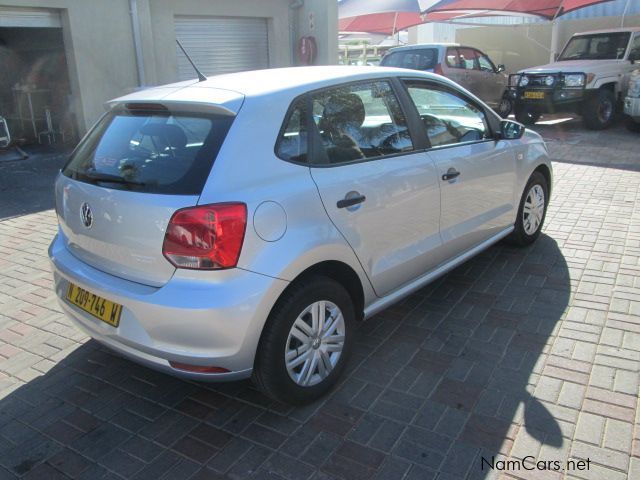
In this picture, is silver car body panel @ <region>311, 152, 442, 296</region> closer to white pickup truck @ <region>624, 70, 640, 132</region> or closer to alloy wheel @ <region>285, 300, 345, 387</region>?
alloy wheel @ <region>285, 300, 345, 387</region>

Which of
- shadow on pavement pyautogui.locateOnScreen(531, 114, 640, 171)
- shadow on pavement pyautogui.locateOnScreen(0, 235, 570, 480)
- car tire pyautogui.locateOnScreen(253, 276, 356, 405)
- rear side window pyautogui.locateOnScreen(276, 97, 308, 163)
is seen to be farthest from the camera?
shadow on pavement pyautogui.locateOnScreen(531, 114, 640, 171)

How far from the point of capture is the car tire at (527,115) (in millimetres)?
12773

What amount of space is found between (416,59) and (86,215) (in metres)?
11.4

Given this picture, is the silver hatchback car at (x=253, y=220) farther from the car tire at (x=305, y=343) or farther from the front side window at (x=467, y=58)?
the front side window at (x=467, y=58)

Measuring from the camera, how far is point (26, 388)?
10.6ft

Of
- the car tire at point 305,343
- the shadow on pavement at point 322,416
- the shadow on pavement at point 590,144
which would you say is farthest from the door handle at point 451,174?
the shadow on pavement at point 590,144

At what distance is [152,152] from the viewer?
9.23 feet

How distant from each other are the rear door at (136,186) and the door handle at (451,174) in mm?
1603

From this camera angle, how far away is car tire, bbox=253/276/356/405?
271 centimetres

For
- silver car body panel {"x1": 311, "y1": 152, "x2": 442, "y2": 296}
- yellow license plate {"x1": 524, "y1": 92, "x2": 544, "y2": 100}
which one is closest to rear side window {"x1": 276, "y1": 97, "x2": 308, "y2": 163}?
silver car body panel {"x1": 311, "y1": 152, "x2": 442, "y2": 296}

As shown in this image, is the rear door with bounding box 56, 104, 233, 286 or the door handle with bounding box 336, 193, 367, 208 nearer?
the rear door with bounding box 56, 104, 233, 286

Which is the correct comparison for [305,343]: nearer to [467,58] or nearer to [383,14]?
[467,58]

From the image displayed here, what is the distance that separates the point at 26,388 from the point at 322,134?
2.20 m

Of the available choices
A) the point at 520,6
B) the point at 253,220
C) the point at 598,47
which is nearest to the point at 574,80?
the point at 598,47
